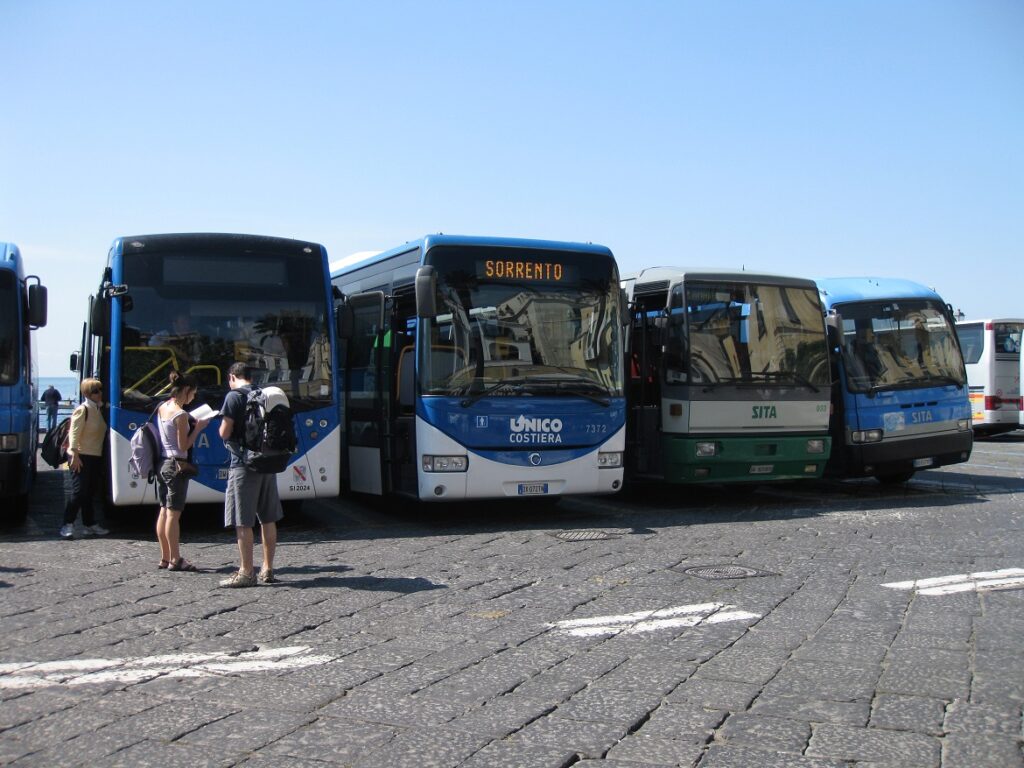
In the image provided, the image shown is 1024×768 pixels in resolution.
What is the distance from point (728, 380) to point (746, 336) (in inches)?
23.3

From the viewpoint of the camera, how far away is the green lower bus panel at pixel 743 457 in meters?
12.4

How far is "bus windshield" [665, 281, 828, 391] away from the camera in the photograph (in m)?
12.5

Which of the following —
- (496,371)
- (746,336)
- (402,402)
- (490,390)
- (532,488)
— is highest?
(746,336)

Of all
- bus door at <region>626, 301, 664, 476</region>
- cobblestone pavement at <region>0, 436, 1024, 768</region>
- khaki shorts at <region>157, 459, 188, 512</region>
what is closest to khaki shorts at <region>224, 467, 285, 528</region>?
cobblestone pavement at <region>0, 436, 1024, 768</region>

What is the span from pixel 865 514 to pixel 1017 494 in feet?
11.0

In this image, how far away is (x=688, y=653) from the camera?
19.1ft

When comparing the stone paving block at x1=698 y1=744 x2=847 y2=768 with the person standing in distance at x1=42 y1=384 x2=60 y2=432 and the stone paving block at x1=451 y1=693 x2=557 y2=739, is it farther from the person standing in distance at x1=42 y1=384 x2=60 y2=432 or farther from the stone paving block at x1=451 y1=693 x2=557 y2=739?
the person standing in distance at x1=42 y1=384 x2=60 y2=432

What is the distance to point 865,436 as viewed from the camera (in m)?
13.7

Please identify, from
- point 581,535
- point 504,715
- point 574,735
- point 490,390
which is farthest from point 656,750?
point 490,390

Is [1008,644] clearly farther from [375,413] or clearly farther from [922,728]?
[375,413]

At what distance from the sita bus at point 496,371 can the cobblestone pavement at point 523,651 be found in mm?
960

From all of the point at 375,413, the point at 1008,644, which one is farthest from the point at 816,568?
the point at 375,413

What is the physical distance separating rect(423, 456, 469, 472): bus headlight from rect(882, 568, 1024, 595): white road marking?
4577 millimetres

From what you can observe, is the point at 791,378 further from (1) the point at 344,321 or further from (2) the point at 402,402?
(1) the point at 344,321
